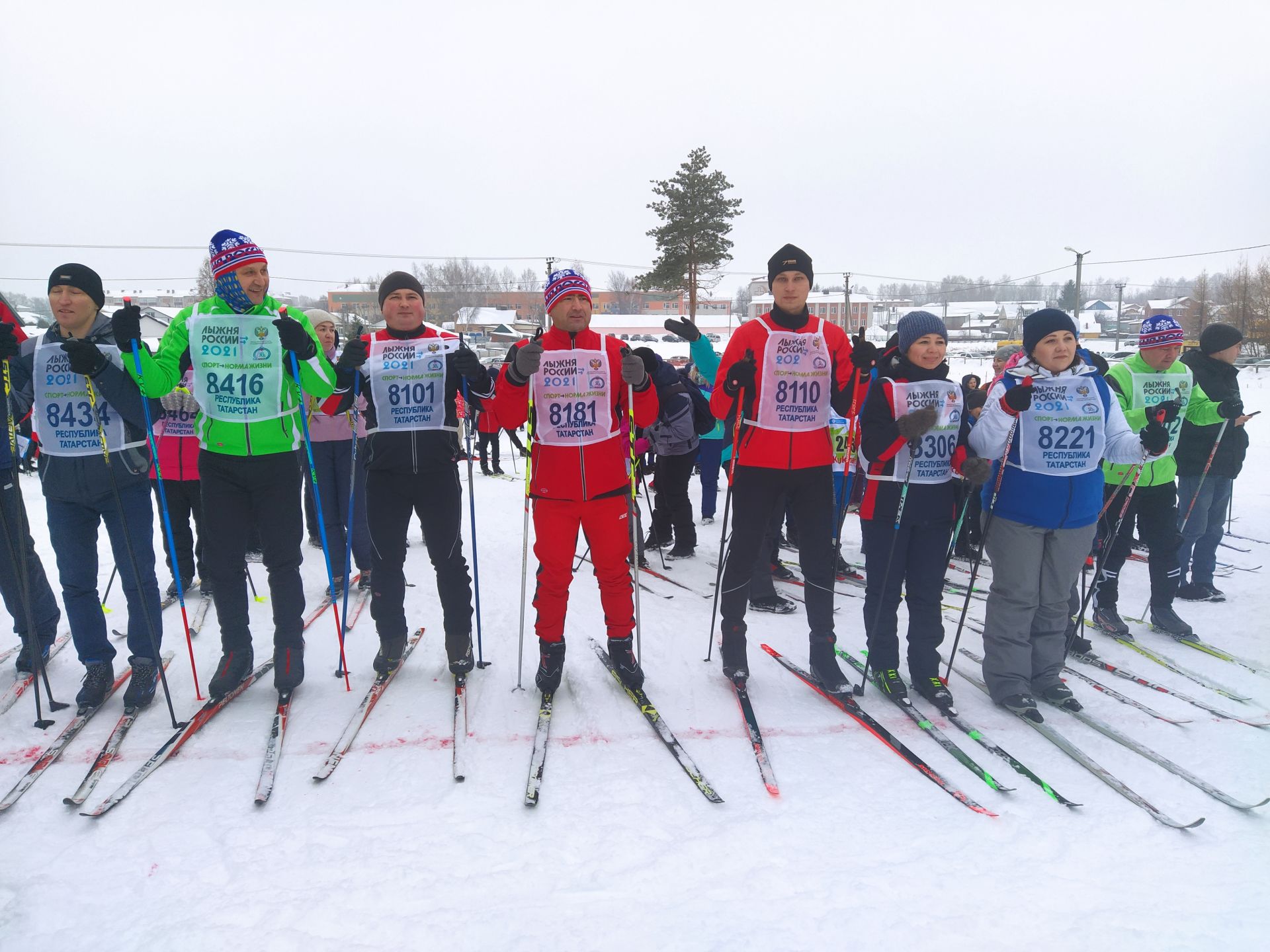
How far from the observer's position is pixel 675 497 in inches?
251

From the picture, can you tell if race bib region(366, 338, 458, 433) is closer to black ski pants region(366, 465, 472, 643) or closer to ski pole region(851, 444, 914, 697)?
black ski pants region(366, 465, 472, 643)

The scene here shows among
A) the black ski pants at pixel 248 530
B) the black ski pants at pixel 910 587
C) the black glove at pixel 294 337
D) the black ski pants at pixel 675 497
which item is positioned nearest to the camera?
the black glove at pixel 294 337

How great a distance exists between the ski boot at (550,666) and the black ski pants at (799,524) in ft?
3.00

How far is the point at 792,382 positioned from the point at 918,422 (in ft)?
2.09

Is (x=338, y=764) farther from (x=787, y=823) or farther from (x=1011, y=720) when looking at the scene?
(x=1011, y=720)

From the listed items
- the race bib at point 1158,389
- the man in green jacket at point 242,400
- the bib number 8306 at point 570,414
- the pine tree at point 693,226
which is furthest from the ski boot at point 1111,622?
the pine tree at point 693,226

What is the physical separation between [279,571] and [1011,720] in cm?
370

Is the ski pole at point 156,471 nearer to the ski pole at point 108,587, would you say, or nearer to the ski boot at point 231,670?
the ski boot at point 231,670

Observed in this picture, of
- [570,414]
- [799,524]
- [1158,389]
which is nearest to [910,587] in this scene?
[799,524]

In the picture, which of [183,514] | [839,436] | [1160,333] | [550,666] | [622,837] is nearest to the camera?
[622,837]

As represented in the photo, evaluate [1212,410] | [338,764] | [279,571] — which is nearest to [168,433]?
[279,571]

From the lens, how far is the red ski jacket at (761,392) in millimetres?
3590

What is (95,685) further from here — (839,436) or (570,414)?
(839,436)

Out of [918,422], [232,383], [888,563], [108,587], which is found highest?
[232,383]
